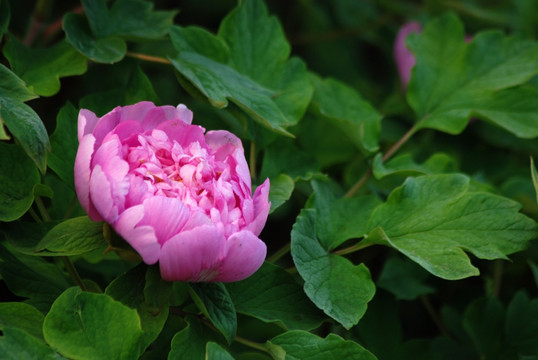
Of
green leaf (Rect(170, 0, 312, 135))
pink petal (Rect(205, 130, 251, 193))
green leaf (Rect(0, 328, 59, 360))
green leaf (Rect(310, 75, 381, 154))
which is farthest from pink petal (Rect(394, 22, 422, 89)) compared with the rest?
green leaf (Rect(0, 328, 59, 360))

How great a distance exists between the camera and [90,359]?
0.54 metres

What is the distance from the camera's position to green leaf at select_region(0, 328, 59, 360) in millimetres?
501

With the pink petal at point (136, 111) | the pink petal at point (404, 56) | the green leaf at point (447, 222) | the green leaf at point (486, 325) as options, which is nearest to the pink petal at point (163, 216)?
the pink petal at point (136, 111)

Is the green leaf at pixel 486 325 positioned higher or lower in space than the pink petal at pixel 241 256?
lower

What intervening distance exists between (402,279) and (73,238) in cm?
43

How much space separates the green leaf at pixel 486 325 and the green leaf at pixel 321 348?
0.30 meters

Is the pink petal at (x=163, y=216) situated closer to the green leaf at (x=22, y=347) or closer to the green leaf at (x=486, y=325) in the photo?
the green leaf at (x=22, y=347)

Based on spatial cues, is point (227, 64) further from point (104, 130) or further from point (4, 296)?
point (4, 296)

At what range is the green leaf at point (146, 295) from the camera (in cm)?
57

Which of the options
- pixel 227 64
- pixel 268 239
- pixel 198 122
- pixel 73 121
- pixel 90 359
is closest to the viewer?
pixel 90 359

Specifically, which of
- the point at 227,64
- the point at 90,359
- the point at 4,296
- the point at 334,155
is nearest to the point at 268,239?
the point at 334,155

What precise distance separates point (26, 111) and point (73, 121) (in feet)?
0.39

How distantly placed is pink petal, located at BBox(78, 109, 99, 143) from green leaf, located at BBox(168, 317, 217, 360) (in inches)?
7.3

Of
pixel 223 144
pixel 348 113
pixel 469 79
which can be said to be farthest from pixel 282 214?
pixel 223 144
